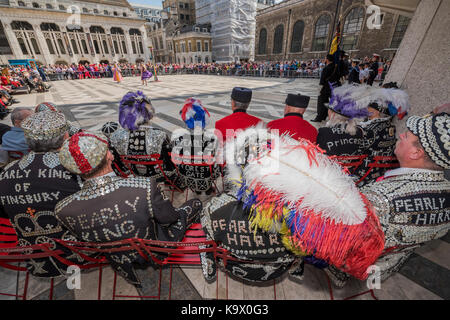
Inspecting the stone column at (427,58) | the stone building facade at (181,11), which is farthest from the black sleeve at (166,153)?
the stone building facade at (181,11)

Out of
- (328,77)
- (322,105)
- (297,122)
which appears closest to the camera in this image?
(297,122)

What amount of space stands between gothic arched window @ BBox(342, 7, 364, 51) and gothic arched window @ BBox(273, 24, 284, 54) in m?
10.3

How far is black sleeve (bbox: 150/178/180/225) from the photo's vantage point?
1363 mm

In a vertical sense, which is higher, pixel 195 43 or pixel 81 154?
pixel 195 43

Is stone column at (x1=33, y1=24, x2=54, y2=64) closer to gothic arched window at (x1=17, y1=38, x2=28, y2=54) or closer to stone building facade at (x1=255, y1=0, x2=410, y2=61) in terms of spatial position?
gothic arched window at (x1=17, y1=38, x2=28, y2=54)

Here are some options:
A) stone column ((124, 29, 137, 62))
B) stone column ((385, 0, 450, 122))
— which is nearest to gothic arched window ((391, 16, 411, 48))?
stone column ((385, 0, 450, 122))

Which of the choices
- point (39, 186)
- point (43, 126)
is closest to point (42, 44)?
point (43, 126)

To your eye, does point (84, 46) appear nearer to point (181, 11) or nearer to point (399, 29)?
point (181, 11)

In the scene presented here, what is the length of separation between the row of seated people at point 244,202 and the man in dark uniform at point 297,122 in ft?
3.76

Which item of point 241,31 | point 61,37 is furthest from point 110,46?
point 241,31

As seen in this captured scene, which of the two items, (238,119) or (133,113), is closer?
(133,113)

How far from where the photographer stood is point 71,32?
38125 millimetres

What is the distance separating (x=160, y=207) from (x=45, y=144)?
3.86 feet

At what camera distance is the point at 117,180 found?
1313mm
